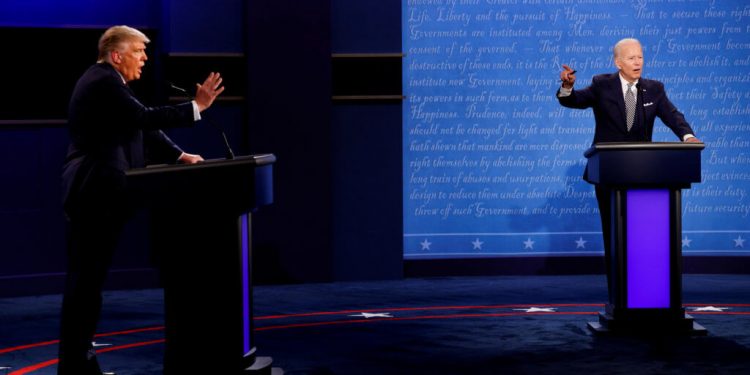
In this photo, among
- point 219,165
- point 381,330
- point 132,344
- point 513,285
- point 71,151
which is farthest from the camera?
point 513,285

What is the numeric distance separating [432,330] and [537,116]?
303cm

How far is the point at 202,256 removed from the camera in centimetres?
435

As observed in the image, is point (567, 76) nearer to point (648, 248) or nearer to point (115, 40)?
point (648, 248)

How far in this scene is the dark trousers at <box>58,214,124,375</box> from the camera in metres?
4.47

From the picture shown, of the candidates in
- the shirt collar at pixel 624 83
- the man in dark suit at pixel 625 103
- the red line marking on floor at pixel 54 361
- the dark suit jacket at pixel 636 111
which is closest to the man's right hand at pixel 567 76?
the man in dark suit at pixel 625 103

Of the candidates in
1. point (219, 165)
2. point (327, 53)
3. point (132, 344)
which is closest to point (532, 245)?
point (327, 53)

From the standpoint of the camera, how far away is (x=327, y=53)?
27.3ft

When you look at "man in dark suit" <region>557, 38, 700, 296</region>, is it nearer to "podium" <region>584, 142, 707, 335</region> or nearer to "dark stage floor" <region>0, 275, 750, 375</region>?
"podium" <region>584, 142, 707, 335</region>

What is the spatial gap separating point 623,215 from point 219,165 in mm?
2467

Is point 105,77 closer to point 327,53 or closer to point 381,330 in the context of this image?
point 381,330

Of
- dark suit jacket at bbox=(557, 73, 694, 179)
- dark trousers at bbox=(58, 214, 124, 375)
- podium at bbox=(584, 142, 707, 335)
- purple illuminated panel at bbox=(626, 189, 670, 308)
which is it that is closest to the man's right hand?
dark suit jacket at bbox=(557, 73, 694, 179)

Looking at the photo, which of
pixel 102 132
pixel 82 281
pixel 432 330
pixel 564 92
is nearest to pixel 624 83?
pixel 564 92

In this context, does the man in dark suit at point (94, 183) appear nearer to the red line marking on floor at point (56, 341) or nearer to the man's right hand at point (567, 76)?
the red line marking on floor at point (56, 341)

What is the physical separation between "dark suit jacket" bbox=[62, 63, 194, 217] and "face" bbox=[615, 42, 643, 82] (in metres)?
2.79
